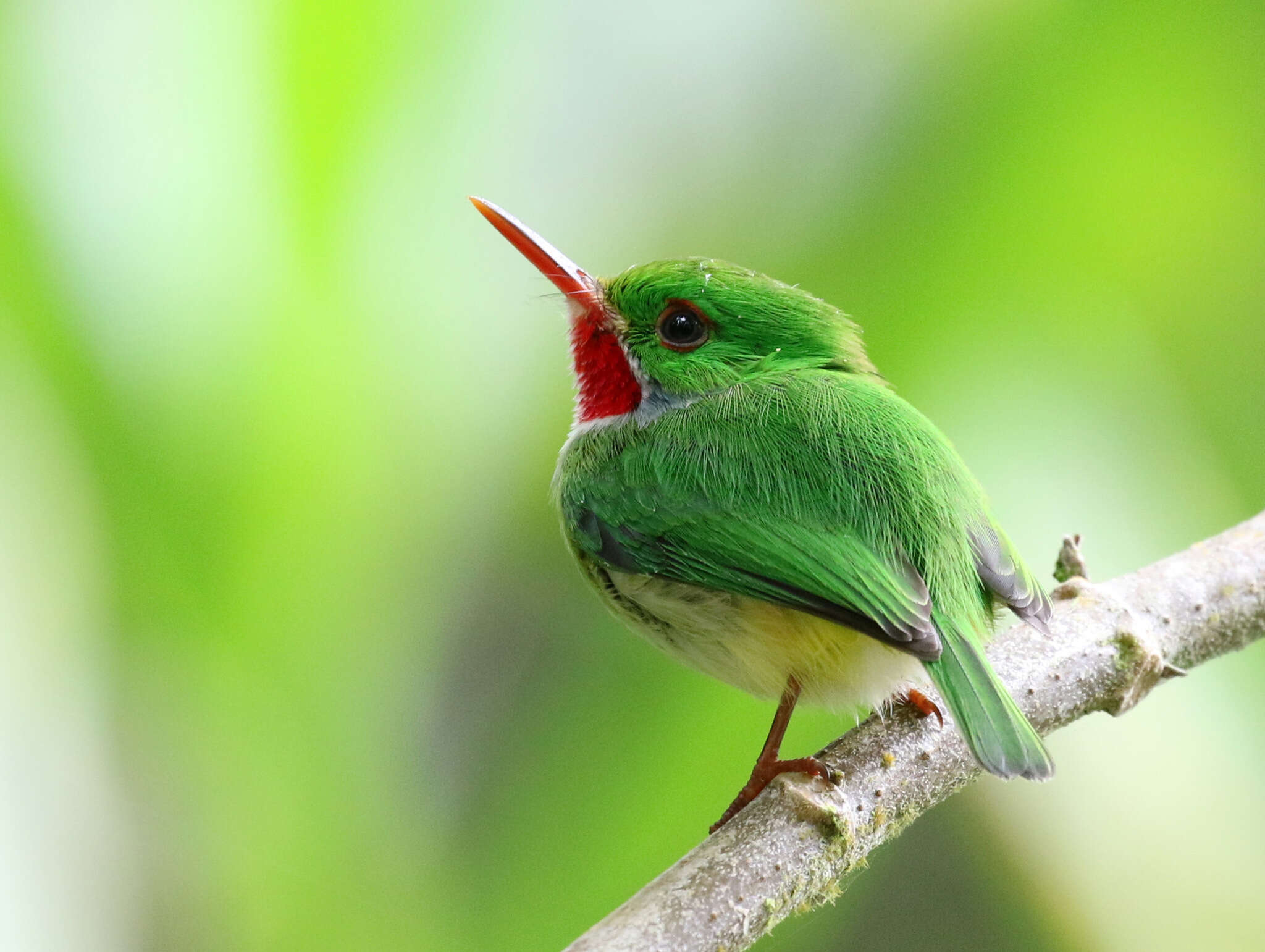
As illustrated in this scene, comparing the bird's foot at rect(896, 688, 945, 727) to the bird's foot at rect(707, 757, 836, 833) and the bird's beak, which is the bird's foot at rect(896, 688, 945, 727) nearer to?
the bird's foot at rect(707, 757, 836, 833)

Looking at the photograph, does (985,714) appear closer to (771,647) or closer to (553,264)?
(771,647)

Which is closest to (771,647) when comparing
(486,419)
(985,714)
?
(985,714)

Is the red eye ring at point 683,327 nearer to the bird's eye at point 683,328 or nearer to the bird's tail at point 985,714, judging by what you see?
the bird's eye at point 683,328

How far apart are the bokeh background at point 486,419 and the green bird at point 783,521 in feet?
1.54

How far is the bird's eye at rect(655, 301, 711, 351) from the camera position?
186 cm

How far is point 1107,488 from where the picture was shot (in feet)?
7.68

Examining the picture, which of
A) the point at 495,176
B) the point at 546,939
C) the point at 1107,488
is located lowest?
the point at 546,939

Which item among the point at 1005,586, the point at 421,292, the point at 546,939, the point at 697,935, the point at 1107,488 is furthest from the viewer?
the point at 421,292

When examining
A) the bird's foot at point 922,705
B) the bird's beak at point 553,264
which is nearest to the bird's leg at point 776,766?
the bird's foot at point 922,705

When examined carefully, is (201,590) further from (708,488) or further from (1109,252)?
(1109,252)

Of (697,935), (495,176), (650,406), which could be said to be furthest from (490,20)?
(697,935)

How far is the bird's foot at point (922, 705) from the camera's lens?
1658 millimetres

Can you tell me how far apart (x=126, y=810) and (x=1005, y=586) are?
1.65 metres

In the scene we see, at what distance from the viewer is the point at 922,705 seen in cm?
166
